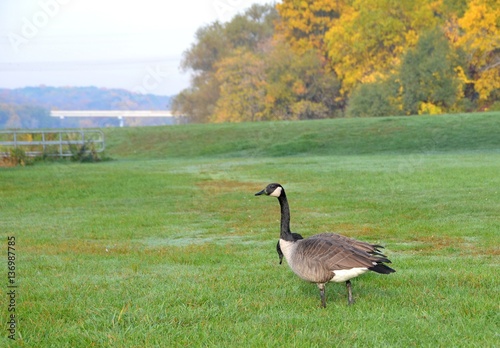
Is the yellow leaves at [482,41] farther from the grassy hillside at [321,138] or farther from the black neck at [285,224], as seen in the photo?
the black neck at [285,224]

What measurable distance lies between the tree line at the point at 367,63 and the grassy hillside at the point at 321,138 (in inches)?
387

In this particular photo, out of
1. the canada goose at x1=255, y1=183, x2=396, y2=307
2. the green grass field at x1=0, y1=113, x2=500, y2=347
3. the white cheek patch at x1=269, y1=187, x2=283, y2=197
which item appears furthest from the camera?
the white cheek patch at x1=269, y1=187, x2=283, y2=197

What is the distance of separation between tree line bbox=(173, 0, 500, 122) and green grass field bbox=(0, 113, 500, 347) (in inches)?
1217

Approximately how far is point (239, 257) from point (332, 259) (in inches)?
165

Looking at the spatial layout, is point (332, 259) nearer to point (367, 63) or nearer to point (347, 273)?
point (347, 273)

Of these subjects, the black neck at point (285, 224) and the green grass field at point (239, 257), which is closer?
the green grass field at point (239, 257)

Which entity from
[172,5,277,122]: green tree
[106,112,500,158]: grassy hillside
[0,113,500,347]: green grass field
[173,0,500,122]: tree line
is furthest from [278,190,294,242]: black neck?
[172,5,277,122]: green tree

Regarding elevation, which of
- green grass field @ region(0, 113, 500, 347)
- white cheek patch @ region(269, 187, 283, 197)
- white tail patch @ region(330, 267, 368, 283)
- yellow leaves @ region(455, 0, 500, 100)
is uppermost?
yellow leaves @ region(455, 0, 500, 100)

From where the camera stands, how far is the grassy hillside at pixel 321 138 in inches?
1746

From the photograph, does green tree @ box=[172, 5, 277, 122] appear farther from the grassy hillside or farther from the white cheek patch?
the white cheek patch

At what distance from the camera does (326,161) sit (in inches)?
1419

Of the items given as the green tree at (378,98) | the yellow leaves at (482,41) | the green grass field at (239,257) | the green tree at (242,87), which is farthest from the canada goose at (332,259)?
the green tree at (242,87)

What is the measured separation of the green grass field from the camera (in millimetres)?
7176

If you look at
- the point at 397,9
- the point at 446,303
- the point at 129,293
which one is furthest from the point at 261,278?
the point at 397,9
